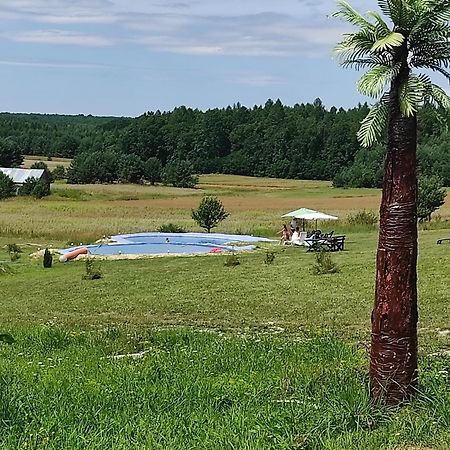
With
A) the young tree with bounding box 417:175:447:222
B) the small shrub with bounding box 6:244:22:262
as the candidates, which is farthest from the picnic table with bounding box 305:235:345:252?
the young tree with bounding box 417:175:447:222

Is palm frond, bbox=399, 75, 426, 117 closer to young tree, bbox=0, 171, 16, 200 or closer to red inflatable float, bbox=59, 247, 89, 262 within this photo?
red inflatable float, bbox=59, 247, 89, 262

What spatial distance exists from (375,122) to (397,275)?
1033 millimetres

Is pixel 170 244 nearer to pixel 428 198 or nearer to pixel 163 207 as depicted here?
pixel 428 198

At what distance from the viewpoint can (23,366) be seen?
7.50 metres

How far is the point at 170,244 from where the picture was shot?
33844 mm

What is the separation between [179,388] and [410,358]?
5.53 feet

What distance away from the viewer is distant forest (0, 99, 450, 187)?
99812 millimetres

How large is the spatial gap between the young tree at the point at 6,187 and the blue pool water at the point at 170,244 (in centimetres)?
4087

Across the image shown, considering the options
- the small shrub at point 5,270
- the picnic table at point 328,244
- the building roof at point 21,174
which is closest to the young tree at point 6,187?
the building roof at point 21,174

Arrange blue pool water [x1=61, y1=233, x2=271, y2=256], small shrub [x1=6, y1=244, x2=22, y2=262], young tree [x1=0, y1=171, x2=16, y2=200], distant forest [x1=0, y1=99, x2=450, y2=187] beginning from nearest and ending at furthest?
small shrub [x1=6, y1=244, x2=22, y2=262] < blue pool water [x1=61, y1=233, x2=271, y2=256] < young tree [x1=0, y1=171, x2=16, y2=200] < distant forest [x1=0, y1=99, x2=450, y2=187]

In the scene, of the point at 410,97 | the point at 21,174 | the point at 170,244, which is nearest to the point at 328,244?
the point at 170,244

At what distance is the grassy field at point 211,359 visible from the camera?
478cm

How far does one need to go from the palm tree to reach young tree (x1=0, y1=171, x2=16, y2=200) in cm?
7276

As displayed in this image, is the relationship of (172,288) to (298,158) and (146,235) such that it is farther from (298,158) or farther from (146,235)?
(298,158)
